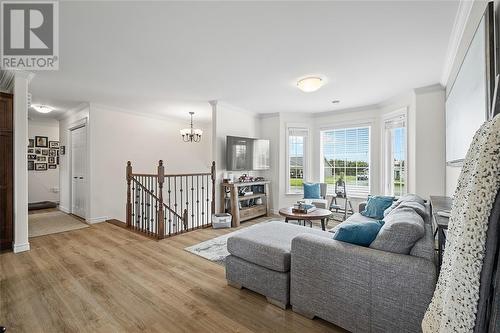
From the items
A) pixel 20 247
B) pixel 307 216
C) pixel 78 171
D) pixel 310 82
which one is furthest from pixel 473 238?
pixel 78 171

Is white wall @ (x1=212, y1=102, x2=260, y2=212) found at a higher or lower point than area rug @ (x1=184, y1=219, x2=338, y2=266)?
higher

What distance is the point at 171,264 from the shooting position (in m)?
2.81

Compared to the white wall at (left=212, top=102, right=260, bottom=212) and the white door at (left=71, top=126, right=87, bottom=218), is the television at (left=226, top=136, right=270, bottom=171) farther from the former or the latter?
the white door at (left=71, top=126, right=87, bottom=218)

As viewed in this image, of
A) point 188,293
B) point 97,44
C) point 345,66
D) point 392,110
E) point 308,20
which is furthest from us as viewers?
point 392,110

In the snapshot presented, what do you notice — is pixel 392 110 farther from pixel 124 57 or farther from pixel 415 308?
pixel 124 57

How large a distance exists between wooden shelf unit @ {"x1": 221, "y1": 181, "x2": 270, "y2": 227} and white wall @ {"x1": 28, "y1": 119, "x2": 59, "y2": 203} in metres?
5.32

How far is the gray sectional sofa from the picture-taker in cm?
146

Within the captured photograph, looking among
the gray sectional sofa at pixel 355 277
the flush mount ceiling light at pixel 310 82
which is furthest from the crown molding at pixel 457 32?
the gray sectional sofa at pixel 355 277

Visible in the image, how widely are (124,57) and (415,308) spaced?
3.51 meters

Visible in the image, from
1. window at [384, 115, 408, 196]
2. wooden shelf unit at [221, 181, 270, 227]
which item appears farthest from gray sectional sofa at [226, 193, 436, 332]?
window at [384, 115, 408, 196]

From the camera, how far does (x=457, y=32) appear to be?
2160mm

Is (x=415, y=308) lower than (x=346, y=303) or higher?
higher

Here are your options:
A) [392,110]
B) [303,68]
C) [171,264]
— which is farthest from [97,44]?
[392,110]

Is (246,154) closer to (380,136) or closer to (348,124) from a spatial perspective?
(348,124)
